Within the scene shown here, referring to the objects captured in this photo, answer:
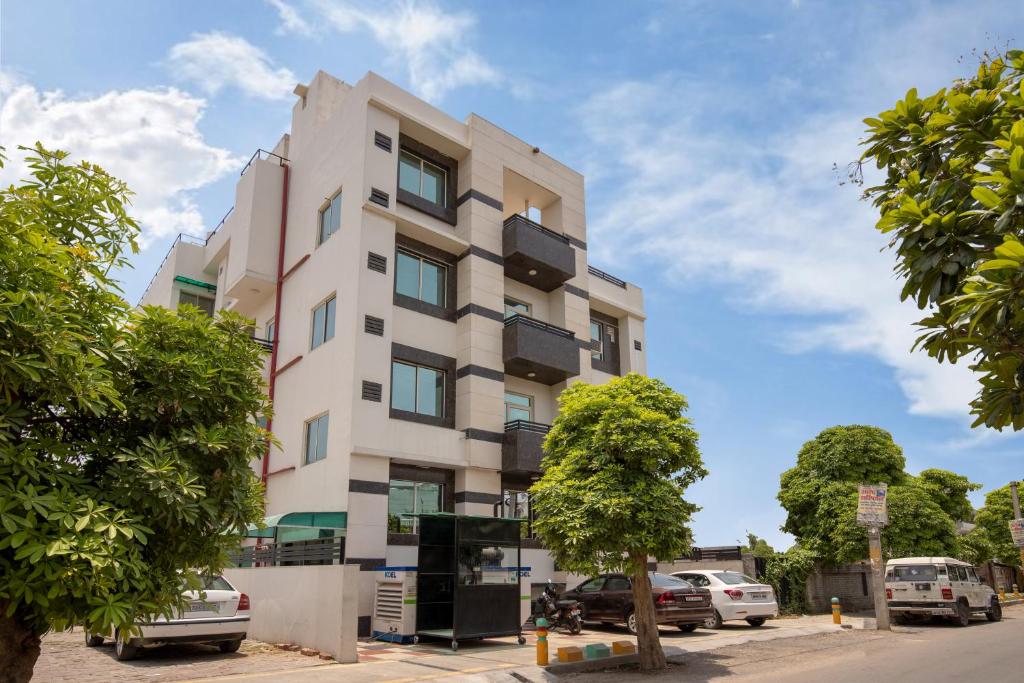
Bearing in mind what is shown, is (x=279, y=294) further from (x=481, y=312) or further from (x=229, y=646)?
(x=229, y=646)

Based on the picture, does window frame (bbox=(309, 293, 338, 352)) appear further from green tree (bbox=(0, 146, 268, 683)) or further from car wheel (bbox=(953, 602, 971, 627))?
car wheel (bbox=(953, 602, 971, 627))

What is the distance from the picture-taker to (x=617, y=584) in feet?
60.0

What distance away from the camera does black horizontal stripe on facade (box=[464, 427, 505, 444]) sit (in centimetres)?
2197

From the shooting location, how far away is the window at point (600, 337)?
95.9ft

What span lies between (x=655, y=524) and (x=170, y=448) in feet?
28.9

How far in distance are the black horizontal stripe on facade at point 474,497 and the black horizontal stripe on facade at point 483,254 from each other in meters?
7.65

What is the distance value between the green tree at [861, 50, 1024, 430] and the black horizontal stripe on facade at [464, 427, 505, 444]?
16682mm

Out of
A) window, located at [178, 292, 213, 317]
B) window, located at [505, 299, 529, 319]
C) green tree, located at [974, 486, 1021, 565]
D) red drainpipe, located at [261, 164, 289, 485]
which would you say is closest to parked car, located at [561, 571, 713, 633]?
window, located at [505, 299, 529, 319]

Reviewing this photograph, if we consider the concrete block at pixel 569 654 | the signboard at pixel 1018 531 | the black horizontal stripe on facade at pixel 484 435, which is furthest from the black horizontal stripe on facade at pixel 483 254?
the signboard at pixel 1018 531

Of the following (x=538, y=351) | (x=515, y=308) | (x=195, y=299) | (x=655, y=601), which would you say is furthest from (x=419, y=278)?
(x=195, y=299)

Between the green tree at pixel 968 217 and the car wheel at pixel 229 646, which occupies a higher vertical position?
the green tree at pixel 968 217

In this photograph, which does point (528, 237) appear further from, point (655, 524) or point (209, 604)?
point (209, 604)

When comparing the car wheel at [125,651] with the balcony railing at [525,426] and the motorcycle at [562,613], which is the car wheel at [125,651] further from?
the balcony railing at [525,426]

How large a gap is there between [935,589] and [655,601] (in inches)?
367
